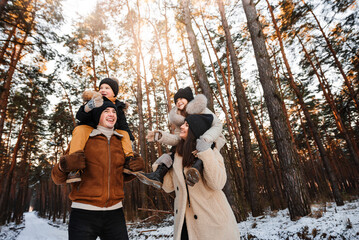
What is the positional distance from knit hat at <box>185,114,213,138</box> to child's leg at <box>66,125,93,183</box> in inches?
44.2

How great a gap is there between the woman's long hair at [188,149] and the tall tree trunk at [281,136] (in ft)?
13.2

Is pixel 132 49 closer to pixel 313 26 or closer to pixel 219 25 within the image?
pixel 219 25

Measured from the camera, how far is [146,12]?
1168cm

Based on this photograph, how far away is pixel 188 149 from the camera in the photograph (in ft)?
6.35

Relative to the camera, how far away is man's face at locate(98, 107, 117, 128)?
2.04 metres

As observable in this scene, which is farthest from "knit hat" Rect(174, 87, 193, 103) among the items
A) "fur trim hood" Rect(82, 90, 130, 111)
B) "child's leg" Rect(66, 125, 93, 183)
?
"child's leg" Rect(66, 125, 93, 183)

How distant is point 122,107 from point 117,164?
82cm

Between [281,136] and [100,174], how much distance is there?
16.0 feet

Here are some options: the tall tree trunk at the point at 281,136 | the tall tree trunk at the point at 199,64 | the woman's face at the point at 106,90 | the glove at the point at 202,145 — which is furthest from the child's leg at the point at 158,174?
the tall tree trunk at the point at 199,64

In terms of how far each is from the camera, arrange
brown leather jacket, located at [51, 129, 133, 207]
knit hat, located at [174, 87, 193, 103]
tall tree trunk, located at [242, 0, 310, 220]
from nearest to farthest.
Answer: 1. brown leather jacket, located at [51, 129, 133, 207]
2. knit hat, located at [174, 87, 193, 103]
3. tall tree trunk, located at [242, 0, 310, 220]

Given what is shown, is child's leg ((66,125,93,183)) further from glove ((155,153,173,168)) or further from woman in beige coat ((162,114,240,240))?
woman in beige coat ((162,114,240,240))

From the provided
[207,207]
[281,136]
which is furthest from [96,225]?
[281,136]

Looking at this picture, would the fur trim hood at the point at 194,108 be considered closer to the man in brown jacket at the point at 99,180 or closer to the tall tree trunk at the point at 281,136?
the man in brown jacket at the point at 99,180

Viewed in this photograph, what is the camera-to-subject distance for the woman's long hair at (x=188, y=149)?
6.21ft
